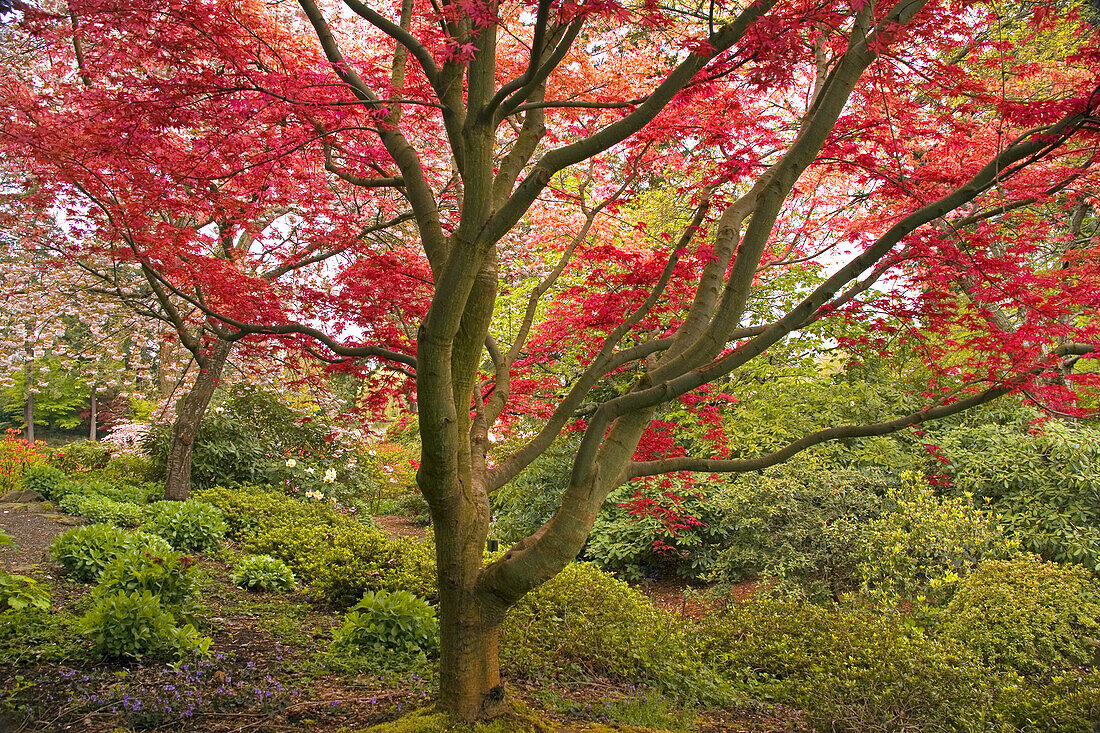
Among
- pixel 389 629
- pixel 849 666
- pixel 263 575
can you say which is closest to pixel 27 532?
pixel 263 575

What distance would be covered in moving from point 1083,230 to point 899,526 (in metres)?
5.73

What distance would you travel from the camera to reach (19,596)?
3938mm

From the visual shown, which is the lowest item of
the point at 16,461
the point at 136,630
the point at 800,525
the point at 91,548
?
the point at 136,630

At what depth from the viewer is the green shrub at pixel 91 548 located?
5.13 meters

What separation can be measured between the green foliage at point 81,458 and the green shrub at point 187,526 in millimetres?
4316

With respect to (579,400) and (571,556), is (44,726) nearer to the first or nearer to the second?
(571,556)

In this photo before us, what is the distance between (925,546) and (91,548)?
651 centimetres

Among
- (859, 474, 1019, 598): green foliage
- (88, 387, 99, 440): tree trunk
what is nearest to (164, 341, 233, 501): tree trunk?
(859, 474, 1019, 598): green foliage

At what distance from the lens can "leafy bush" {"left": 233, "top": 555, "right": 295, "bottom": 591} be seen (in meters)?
5.58

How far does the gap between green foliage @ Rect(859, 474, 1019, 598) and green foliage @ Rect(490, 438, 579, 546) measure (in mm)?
3657

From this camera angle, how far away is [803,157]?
265 cm

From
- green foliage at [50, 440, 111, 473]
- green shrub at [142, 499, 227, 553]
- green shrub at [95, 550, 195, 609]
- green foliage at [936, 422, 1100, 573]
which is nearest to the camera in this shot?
green shrub at [95, 550, 195, 609]

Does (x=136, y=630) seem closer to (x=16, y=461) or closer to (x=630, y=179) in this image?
(x=630, y=179)

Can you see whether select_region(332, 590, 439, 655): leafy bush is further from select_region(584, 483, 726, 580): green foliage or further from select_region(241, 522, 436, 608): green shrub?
select_region(584, 483, 726, 580): green foliage
